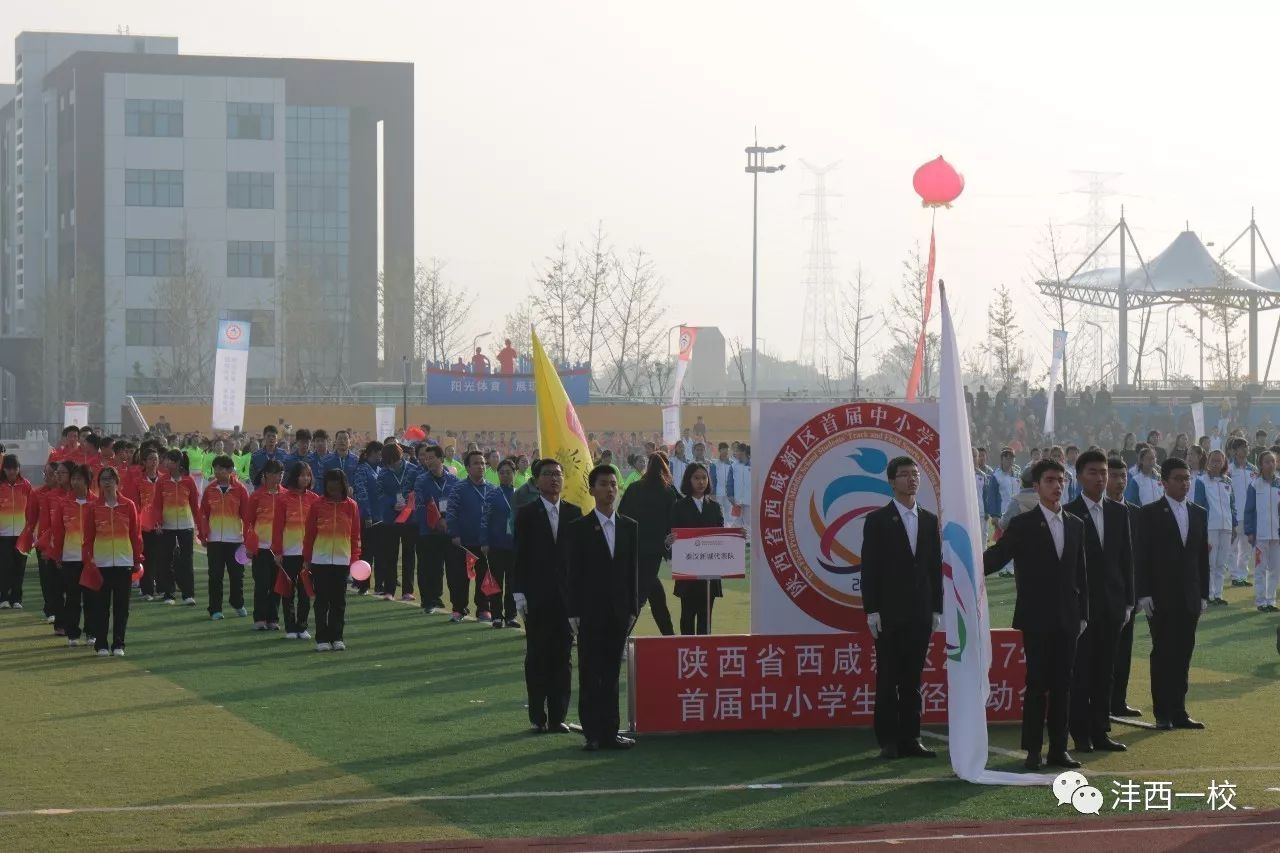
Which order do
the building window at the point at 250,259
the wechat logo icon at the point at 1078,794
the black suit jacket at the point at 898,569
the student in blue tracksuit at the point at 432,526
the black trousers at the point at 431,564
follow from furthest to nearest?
1. the building window at the point at 250,259
2. the black trousers at the point at 431,564
3. the student in blue tracksuit at the point at 432,526
4. the black suit jacket at the point at 898,569
5. the wechat logo icon at the point at 1078,794

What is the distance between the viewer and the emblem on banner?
1291 cm

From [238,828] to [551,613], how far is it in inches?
143

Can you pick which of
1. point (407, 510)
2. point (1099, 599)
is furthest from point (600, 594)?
→ point (407, 510)

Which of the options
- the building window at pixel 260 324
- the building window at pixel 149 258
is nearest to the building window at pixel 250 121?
the building window at pixel 149 258

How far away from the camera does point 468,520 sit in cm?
1991

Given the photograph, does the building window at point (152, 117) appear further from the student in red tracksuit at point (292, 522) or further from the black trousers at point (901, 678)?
the black trousers at point (901, 678)

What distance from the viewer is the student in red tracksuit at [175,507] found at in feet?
70.0

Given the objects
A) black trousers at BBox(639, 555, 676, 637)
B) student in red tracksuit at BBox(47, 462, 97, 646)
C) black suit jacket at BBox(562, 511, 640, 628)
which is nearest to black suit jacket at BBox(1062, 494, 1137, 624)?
black suit jacket at BBox(562, 511, 640, 628)

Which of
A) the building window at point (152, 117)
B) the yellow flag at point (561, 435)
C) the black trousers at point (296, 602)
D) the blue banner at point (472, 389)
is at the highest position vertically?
the building window at point (152, 117)

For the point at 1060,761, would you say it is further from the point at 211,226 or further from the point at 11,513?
the point at 211,226

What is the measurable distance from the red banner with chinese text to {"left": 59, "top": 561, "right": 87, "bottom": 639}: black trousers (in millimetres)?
7275

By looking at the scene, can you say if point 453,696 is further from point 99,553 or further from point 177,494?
point 177,494

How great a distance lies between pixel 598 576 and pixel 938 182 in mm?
5256

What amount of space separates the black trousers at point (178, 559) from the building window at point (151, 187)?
213ft
